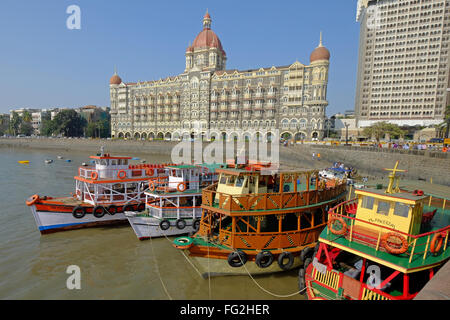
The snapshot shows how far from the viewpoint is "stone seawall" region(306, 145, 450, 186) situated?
99.0ft

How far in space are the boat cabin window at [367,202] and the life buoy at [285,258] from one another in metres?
4.03

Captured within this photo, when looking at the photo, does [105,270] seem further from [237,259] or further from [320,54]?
[320,54]

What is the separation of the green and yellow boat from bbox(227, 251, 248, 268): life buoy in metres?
2.50

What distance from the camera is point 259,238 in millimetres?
11891

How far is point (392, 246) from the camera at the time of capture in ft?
26.1

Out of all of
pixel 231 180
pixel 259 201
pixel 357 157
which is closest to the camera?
pixel 259 201

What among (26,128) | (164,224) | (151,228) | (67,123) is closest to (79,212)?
(151,228)

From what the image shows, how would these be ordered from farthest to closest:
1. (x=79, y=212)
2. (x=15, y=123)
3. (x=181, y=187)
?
1. (x=15, y=123)
2. (x=79, y=212)
3. (x=181, y=187)

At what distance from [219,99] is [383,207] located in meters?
77.5

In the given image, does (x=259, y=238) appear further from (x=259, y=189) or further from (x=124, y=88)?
(x=124, y=88)

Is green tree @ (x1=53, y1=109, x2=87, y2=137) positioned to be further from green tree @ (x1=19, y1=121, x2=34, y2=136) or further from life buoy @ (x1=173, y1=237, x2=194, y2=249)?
life buoy @ (x1=173, y1=237, x2=194, y2=249)

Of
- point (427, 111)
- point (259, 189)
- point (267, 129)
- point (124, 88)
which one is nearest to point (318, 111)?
point (267, 129)

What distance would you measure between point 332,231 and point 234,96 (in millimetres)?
74842

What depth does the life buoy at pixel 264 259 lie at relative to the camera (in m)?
11.3
